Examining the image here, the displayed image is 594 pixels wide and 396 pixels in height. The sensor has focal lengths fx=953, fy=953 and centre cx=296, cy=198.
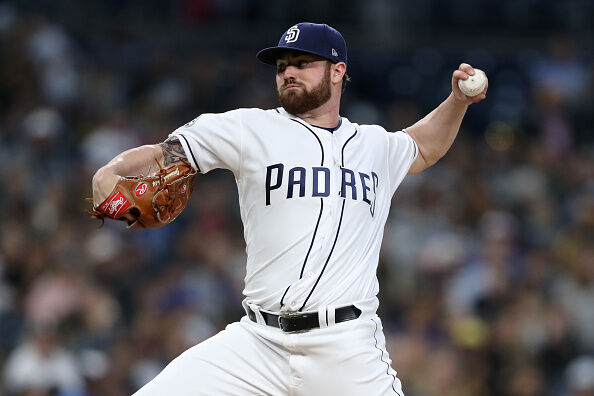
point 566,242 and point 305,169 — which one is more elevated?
point 305,169

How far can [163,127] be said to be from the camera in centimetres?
957

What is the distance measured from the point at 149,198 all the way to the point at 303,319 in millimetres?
785

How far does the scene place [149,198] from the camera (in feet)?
12.3

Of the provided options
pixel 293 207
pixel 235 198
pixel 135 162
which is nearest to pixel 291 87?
pixel 293 207

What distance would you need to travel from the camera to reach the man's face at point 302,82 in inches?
163

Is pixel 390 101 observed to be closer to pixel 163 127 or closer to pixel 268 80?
pixel 268 80

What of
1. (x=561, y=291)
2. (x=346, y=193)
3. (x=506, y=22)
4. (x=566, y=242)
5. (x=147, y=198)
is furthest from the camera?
(x=506, y=22)

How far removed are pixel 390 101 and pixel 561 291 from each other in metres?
3.48

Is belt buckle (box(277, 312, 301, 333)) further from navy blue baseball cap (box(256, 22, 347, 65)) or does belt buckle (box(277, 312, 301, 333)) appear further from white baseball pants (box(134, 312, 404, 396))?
navy blue baseball cap (box(256, 22, 347, 65))

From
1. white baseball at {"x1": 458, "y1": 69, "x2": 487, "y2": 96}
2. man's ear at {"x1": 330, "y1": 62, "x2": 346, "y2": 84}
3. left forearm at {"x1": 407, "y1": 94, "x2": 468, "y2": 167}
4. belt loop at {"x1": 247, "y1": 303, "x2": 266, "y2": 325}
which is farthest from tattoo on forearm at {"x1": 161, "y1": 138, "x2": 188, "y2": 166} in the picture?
white baseball at {"x1": 458, "y1": 69, "x2": 487, "y2": 96}

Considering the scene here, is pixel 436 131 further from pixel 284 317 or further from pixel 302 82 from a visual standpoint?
pixel 284 317

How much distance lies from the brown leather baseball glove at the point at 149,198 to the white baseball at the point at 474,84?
1.30 metres

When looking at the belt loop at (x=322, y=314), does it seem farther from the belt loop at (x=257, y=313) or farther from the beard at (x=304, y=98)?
the beard at (x=304, y=98)

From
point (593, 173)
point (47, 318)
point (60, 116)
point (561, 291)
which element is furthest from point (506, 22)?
point (47, 318)
